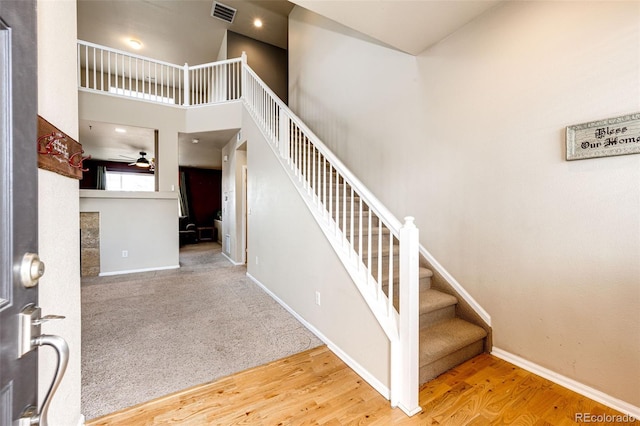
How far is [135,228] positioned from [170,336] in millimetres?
3232

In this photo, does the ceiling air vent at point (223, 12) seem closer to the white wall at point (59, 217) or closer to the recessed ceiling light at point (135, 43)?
the recessed ceiling light at point (135, 43)

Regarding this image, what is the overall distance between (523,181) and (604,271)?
722mm

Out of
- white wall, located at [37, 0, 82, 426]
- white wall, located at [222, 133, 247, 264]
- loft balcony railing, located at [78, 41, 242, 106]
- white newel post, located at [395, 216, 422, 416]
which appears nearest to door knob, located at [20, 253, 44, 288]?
white wall, located at [37, 0, 82, 426]

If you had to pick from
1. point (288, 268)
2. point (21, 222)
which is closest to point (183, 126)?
point (288, 268)

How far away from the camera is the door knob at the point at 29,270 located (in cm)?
64

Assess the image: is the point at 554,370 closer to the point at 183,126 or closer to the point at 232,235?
the point at 232,235

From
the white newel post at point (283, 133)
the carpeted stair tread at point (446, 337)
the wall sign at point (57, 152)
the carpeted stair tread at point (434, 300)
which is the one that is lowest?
the carpeted stair tread at point (446, 337)

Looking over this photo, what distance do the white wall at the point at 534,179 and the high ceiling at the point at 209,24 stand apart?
29 cm

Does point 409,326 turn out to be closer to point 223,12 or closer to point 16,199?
Result: point 16,199

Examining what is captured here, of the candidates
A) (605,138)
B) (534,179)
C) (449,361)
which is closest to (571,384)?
(449,361)

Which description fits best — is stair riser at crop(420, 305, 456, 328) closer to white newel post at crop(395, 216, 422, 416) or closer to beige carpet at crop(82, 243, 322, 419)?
white newel post at crop(395, 216, 422, 416)

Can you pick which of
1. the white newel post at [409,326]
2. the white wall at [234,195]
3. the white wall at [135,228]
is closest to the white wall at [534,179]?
the white newel post at [409,326]

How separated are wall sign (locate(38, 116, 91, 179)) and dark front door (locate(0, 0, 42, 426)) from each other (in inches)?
15.9

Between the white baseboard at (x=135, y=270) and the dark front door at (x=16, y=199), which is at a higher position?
the dark front door at (x=16, y=199)
